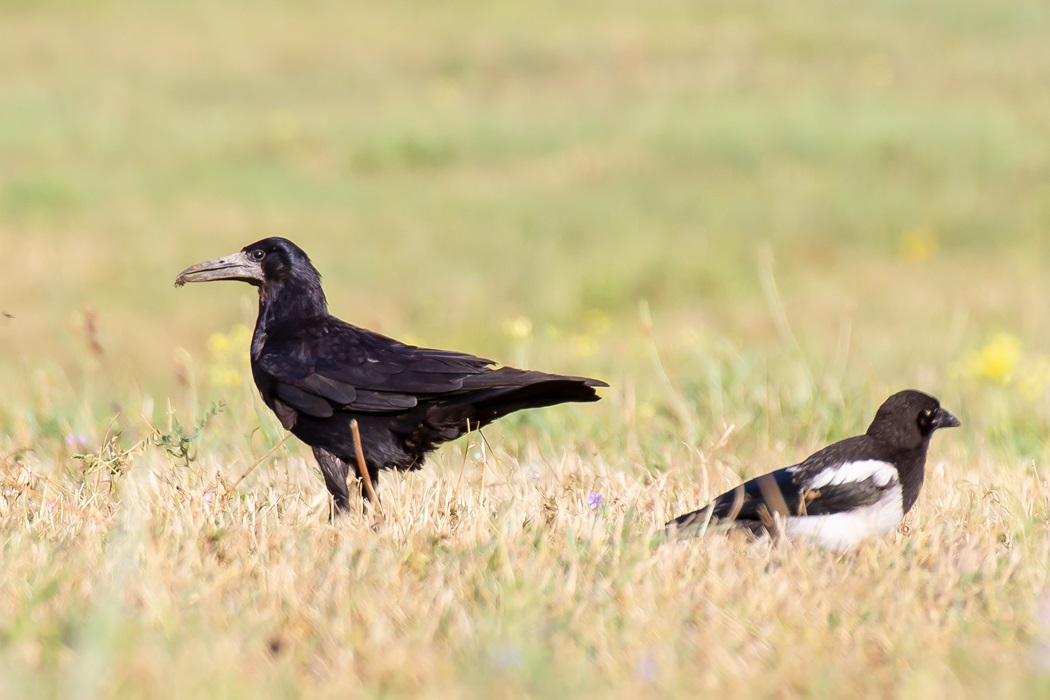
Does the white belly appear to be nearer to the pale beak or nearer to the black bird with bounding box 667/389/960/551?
the black bird with bounding box 667/389/960/551

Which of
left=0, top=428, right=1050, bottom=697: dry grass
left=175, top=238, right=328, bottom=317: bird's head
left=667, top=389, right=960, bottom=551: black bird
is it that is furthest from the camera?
left=175, top=238, right=328, bottom=317: bird's head

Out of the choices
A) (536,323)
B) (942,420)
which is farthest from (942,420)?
(536,323)

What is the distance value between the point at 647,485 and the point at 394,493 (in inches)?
35.4

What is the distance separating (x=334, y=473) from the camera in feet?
13.8

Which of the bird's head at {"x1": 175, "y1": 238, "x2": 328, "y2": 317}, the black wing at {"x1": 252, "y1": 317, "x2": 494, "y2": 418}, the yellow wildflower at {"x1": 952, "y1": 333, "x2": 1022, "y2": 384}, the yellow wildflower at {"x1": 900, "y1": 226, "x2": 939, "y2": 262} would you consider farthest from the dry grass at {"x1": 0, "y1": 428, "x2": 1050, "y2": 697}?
the yellow wildflower at {"x1": 900, "y1": 226, "x2": 939, "y2": 262}

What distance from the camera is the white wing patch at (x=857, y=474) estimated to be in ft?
12.3

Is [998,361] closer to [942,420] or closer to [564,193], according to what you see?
[942,420]

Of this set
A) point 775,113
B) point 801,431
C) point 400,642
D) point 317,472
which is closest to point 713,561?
point 400,642

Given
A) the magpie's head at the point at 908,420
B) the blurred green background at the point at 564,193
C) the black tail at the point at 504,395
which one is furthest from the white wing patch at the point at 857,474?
Answer: the blurred green background at the point at 564,193

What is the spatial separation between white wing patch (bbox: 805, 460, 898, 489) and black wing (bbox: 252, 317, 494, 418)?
105 centimetres

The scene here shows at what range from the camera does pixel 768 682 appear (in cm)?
248

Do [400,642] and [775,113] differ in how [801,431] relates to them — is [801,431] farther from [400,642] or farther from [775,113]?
[775,113]

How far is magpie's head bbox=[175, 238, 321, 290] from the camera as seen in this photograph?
15.3 ft

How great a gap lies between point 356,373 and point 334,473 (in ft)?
1.08
